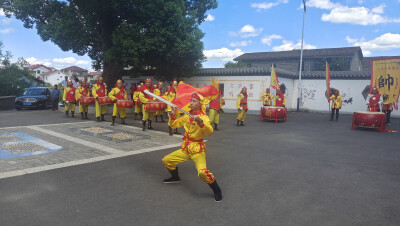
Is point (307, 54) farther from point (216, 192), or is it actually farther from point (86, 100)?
point (216, 192)

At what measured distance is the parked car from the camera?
18.2 meters

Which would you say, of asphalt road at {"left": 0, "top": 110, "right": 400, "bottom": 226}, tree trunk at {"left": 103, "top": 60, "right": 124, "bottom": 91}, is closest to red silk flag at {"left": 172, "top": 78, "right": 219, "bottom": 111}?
asphalt road at {"left": 0, "top": 110, "right": 400, "bottom": 226}

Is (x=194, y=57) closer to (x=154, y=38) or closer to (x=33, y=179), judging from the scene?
(x=154, y=38)

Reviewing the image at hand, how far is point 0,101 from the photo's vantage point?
19109 millimetres

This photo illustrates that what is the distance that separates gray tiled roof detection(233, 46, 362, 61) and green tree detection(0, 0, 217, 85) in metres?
21.7

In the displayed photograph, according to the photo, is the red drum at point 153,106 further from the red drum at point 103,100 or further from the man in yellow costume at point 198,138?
the man in yellow costume at point 198,138

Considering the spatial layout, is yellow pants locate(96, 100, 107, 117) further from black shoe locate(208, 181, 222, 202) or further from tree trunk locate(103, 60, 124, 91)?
black shoe locate(208, 181, 222, 202)

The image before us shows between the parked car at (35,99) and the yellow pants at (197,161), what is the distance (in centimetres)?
1750

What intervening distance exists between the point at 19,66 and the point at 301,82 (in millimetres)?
24865

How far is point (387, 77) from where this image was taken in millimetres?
11297

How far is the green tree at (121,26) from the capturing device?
15273 millimetres

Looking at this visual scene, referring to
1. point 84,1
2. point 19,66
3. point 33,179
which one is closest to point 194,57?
point 84,1

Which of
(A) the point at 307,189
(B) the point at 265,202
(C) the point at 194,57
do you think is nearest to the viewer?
(B) the point at 265,202

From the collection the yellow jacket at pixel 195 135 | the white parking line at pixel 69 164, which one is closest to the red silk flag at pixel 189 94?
the yellow jacket at pixel 195 135
